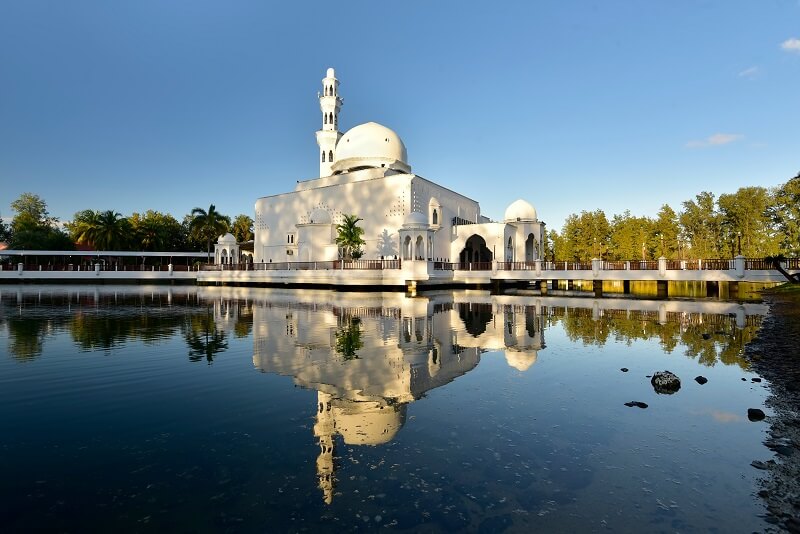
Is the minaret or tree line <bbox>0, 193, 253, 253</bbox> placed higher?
the minaret

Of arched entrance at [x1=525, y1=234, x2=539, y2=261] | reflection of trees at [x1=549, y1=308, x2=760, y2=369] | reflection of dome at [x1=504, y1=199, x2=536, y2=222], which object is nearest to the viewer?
reflection of trees at [x1=549, y1=308, x2=760, y2=369]

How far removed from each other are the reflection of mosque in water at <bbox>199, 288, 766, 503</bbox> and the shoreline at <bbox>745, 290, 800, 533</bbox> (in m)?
0.75

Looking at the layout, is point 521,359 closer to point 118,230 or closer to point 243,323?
point 243,323

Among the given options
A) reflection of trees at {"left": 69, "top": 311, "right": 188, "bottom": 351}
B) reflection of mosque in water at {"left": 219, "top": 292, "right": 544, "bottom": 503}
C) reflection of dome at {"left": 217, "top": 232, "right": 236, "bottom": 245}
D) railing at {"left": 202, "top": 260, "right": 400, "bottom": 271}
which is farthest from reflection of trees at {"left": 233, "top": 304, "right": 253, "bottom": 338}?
reflection of dome at {"left": 217, "top": 232, "right": 236, "bottom": 245}

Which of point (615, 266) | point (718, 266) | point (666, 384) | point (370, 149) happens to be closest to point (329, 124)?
point (370, 149)

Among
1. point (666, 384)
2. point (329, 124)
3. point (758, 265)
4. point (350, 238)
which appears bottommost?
point (666, 384)

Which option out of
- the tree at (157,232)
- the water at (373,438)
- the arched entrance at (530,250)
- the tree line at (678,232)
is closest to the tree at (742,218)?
the tree line at (678,232)

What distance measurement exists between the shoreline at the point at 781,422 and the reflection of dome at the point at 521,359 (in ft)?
12.7

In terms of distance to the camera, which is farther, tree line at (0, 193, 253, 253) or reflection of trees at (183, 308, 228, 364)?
tree line at (0, 193, 253, 253)

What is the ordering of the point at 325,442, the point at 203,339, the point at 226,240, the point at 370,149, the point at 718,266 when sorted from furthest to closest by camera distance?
the point at 226,240 → the point at 370,149 → the point at 718,266 → the point at 203,339 → the point at 325,442

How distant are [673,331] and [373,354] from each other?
10143 millimetres

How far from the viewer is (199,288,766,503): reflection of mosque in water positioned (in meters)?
6.34

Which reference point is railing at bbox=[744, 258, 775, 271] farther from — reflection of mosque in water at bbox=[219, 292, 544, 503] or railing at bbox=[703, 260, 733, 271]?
reflection of mosque in water at bbox=[219, 292, 544, 503]

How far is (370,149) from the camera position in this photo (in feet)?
155
